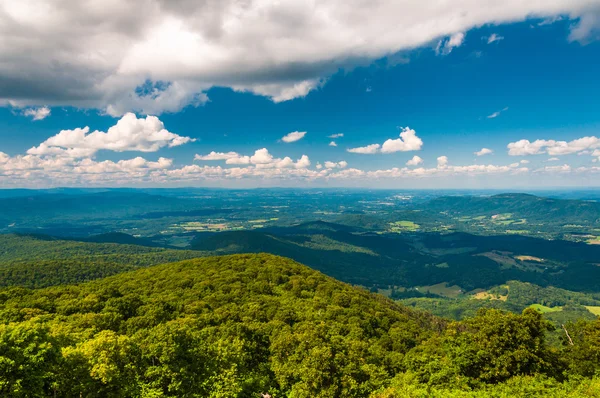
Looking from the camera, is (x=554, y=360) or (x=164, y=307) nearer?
(x=554, y=360)

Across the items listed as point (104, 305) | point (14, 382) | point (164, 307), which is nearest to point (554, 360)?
point (14, 382)

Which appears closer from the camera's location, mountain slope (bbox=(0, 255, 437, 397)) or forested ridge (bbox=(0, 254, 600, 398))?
forested ridge (bbox=(0, 254, 600, 398))

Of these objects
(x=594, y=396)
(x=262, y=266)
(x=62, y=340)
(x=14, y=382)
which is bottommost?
(x=262, y=266)

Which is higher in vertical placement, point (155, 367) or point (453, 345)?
point (155, 367)

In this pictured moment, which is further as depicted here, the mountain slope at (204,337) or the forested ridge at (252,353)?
the mountain slope at (204,337)

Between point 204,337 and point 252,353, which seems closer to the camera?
point 204,337

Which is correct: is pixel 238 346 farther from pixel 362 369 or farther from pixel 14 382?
pixel 14 382

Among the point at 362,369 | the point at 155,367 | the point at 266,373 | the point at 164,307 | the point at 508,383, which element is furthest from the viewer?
the point at 164,307

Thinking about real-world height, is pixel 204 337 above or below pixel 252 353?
above
